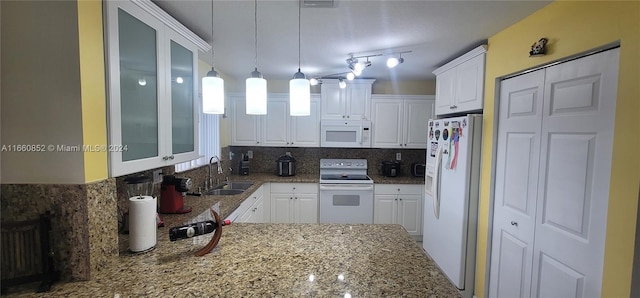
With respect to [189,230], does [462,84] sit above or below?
above

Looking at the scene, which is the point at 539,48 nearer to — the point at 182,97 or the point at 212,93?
the point at 212,93

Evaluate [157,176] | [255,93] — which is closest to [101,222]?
[255,93]

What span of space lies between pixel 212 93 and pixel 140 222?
74 centimetres

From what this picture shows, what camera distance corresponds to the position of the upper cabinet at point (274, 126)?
12.8 ft

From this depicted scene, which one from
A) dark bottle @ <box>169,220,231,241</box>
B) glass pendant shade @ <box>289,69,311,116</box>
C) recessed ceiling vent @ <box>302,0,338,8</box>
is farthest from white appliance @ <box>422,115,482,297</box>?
dark bottle @ <box>169,220,231,241</box>

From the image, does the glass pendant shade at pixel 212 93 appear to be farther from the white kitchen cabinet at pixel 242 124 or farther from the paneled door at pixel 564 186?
the white kitchen cabinet at pixel 242 124

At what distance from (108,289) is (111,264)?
198 millimetres

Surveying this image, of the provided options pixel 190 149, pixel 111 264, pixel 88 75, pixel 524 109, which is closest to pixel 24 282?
pixel 111 264

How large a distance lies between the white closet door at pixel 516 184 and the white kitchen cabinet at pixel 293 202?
216 cm

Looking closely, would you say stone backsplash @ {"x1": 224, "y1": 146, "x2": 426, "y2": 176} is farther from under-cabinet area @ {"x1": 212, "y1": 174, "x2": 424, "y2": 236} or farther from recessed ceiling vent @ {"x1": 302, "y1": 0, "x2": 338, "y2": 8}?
recessed ceiling vent @ {"x1": 302, "y1": 0, "x2": 338, "y2": 8}

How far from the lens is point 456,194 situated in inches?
98.0

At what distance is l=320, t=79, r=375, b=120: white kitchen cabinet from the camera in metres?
3.82

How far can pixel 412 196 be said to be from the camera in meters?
3.67

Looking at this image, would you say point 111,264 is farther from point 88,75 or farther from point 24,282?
point 88,75
